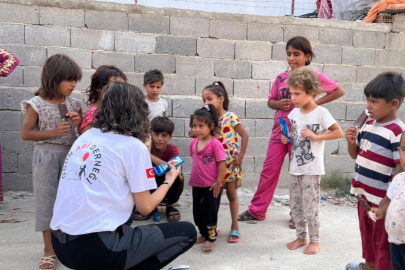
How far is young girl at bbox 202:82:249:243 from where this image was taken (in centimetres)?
370

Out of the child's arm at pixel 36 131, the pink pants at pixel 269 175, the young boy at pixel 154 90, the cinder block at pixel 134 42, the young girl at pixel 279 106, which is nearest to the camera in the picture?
the child's arm at pixel 36 131

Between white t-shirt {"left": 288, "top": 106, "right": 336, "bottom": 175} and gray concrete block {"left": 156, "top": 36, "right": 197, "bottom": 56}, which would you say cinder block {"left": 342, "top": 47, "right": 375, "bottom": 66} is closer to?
gray concrete block {"left": 156, "top": 36, "right": 197, "bottom": 56}

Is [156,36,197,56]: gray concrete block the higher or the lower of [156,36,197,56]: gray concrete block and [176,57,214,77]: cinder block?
the higher

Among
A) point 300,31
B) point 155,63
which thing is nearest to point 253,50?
point 300,31

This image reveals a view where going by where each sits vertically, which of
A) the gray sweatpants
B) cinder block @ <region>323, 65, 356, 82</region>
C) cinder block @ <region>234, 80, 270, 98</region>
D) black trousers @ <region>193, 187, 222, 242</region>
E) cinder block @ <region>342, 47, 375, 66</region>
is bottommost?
black trousers @ <region>193, 187, 222, 242</region>

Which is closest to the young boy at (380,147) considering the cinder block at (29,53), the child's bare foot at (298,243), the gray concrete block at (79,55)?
the child's bare foot at (298,243)

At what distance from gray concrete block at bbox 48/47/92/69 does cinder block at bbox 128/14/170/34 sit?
2.06 ft

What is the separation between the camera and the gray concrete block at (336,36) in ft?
18.3

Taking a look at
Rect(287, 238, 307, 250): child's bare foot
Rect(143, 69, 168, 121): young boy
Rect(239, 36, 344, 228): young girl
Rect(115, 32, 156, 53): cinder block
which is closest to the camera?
Rect(287, 238, 307, 250): child's bare foot

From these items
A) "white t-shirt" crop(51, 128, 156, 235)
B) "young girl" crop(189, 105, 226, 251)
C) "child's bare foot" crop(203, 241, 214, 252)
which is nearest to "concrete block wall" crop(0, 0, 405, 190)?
"young girl" crop(189, 105, 226, 251)

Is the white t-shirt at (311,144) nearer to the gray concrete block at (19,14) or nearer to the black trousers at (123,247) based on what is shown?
the black trousers at (123,247)

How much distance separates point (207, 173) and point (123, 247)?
1.33 metres

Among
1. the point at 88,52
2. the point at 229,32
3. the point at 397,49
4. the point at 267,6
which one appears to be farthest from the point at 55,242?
the point at 267,6

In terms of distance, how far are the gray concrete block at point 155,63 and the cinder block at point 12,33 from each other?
1363 mm
